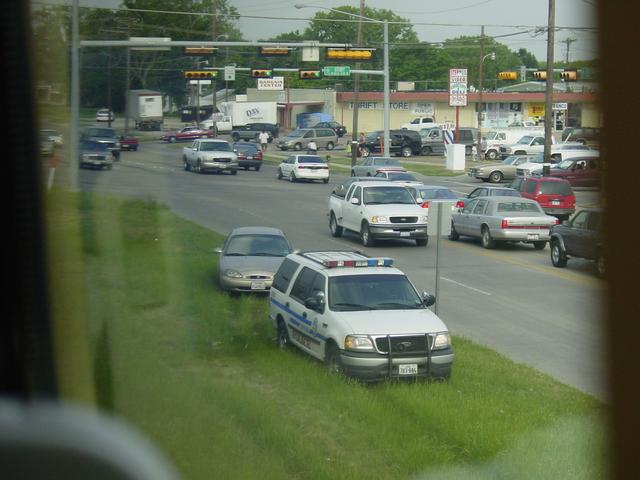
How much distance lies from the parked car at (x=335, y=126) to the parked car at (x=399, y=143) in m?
3.39

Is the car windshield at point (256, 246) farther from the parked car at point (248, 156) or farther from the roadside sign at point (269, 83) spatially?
the roadside sign at point (269, 83)

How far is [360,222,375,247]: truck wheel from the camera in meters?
20.8

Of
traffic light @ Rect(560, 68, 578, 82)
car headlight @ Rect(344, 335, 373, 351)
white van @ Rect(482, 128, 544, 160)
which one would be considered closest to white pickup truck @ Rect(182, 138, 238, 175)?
car headlight @ Rect(344, 335, 373, 351)

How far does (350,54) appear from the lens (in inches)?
1132

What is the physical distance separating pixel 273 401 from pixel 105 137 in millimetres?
3472

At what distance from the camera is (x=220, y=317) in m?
13.1

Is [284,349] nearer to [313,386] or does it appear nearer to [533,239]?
[313,386]

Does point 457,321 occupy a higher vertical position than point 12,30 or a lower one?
lower

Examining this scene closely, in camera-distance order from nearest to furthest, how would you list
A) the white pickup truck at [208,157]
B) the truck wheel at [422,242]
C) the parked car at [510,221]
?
the white pickup truck at [208,157] < the parked car at [510,221] < the truck wheel at [422,242]

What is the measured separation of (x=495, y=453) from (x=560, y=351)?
4.13 meters

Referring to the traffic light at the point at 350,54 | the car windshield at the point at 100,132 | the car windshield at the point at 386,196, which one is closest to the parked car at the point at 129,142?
the car windshield at the point at 100,132

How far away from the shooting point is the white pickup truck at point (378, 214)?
20516 millimetres

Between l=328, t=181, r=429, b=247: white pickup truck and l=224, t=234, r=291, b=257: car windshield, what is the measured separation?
543 cm

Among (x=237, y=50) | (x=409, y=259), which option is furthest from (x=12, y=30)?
(x=237, y=50)
